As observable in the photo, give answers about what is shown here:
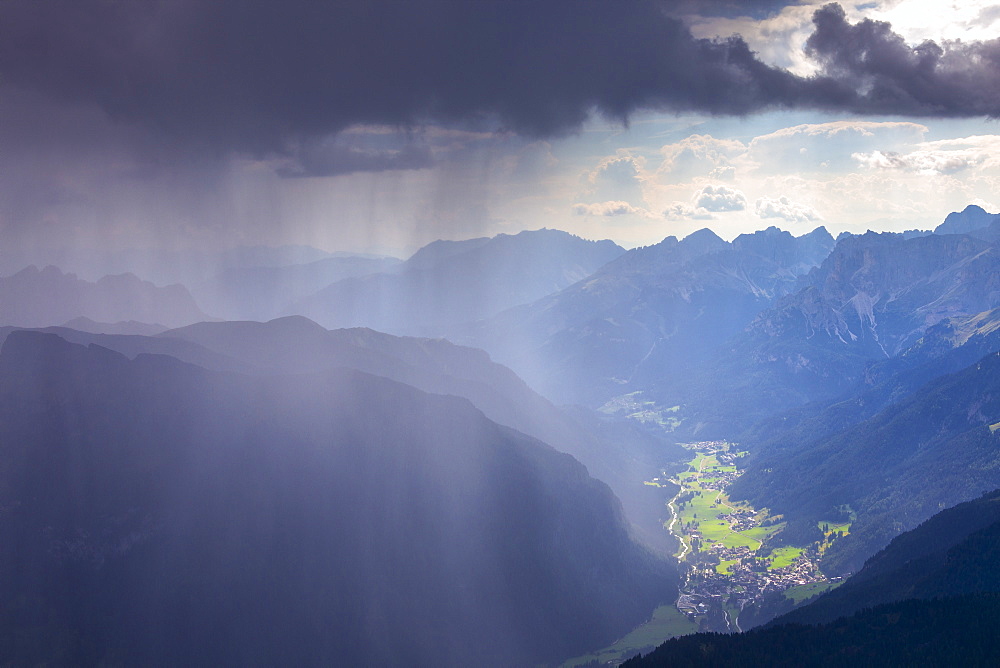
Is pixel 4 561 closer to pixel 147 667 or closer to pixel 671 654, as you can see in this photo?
pixel 147 667

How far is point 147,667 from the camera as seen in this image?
186m

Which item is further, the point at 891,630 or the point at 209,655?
the point at 209,655

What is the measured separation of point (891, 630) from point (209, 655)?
16469cm

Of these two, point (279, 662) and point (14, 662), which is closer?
point (14, 662)

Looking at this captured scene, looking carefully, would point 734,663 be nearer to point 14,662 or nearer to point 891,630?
point 891,630

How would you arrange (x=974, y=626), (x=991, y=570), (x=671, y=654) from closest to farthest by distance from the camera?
A: (x=974, y=626), (x=671, y=654), (x=991, y=570)

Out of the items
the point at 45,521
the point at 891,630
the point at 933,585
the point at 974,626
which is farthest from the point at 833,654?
the point at 45,521

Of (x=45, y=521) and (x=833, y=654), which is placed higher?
(x=45, y=521)

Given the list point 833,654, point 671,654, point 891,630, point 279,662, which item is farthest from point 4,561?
point 891,630

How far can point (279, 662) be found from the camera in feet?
655

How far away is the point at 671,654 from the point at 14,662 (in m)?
150

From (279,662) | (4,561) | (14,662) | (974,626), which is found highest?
(4,561)

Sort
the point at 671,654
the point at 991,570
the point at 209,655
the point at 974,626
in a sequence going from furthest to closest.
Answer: the point at 209,655, the point at 991,570, the point at 671,654, the point at 974,626

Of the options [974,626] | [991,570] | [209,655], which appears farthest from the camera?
[209,655]
